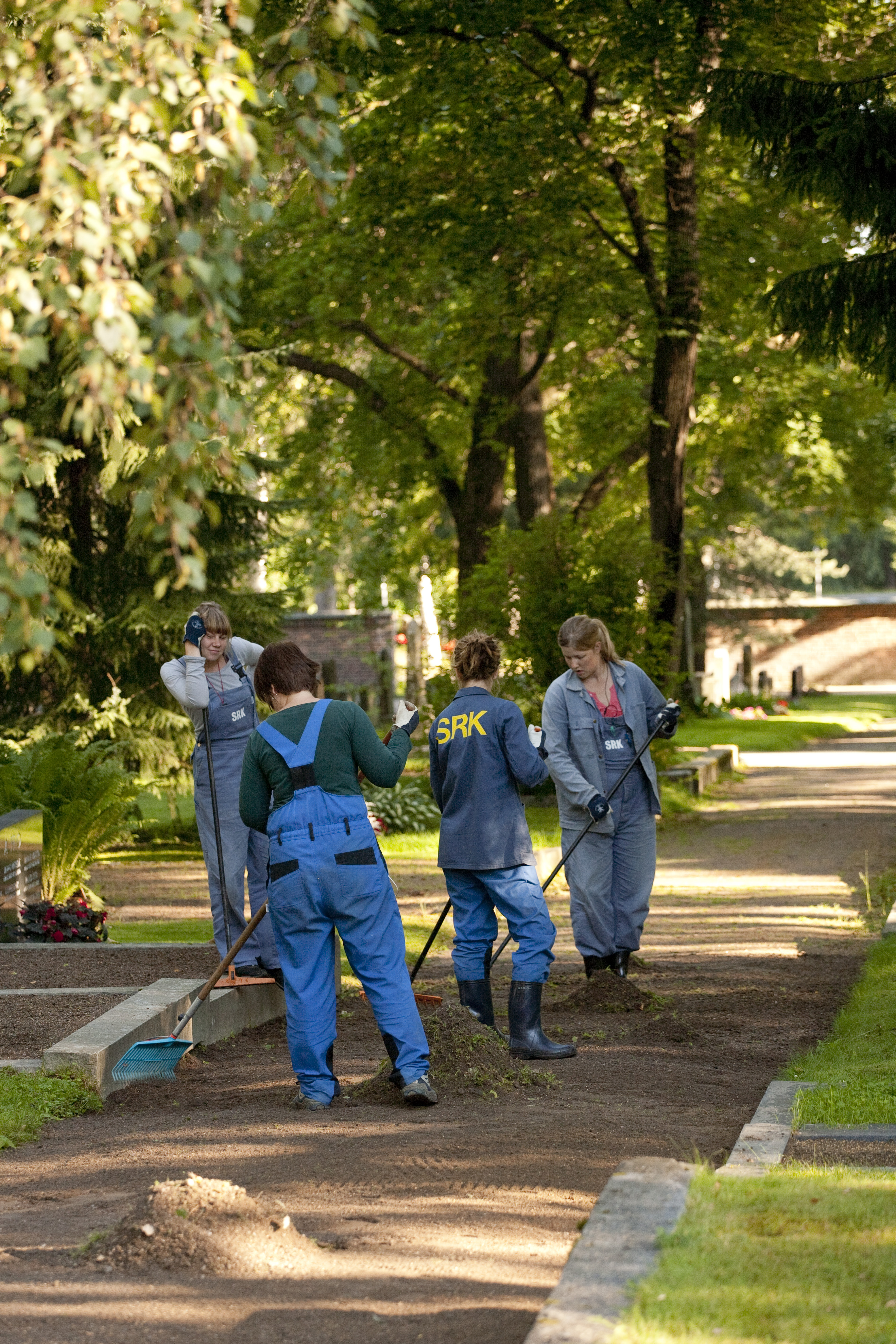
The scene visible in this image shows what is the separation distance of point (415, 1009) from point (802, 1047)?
208 cm

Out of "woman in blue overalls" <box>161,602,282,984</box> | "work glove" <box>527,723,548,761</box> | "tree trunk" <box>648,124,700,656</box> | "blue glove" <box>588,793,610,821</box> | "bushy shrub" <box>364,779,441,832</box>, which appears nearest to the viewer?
"work glove" <box>527,723,548,761</box>

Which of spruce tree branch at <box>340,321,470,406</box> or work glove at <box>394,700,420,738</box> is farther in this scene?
spruce tree branch at <box>340,321,470,406</box>

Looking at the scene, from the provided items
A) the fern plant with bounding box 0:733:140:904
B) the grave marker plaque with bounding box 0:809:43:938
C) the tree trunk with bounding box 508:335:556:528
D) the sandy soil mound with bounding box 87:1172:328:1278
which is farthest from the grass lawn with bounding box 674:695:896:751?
the sandy soil mound with bounding box 87:1172:328:1278

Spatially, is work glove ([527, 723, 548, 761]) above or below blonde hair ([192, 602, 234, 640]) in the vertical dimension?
below

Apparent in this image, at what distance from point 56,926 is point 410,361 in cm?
1479

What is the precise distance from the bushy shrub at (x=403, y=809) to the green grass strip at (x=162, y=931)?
4150mm

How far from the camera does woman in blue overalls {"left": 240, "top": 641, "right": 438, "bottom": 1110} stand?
17.4ft

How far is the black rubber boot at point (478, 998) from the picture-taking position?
21.1 feet

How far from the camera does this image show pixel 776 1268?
11.0ft

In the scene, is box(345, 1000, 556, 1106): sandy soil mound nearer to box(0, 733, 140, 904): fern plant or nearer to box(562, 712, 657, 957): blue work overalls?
box(562, 712, 657, 957): blue work overalls

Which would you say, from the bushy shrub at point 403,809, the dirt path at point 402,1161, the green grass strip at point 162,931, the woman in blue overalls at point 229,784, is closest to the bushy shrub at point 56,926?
the green grass strip at point 162,931

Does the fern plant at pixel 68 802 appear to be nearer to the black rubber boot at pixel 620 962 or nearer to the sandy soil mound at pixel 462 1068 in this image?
the black rubber boot at pixel 620 962

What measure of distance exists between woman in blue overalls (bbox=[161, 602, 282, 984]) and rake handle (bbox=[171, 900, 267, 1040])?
37.8 inches

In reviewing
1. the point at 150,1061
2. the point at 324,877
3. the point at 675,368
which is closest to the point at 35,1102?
the point at 150,1061
